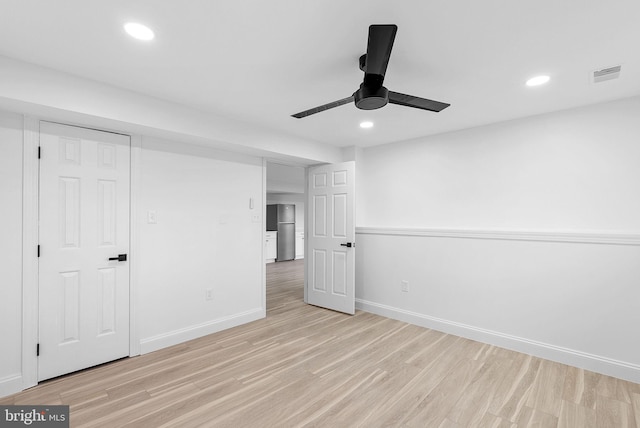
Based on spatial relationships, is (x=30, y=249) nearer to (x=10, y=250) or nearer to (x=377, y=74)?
(x=10, y=250)

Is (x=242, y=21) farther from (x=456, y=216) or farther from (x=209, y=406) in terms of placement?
(x=456, y=216)

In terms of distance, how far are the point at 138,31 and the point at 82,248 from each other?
1907 mm

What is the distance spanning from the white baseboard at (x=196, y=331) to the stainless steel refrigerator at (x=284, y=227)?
5399mm

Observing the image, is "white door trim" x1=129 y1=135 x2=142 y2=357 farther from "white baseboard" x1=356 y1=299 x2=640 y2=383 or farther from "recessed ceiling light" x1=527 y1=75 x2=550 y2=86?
"recessed ceiling light" x1=527 y1=75 x2=550 y2=86

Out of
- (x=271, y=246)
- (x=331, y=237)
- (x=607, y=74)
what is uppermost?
(x=607, y=74)

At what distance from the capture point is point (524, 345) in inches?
121

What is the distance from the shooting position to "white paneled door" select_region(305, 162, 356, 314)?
421cm

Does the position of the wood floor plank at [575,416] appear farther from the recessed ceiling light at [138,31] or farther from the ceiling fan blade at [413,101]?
the recessed ceiling light at [138,31]

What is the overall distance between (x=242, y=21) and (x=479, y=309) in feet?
11.4

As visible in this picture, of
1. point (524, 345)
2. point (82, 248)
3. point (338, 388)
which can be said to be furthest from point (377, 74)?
point (524, 345)

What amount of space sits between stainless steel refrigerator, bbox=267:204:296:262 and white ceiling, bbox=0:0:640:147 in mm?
→ 6697

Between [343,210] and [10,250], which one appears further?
[343,210]

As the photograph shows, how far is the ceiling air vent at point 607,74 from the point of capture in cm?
220

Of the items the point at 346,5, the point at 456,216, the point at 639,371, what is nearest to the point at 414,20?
the point at 346,5
